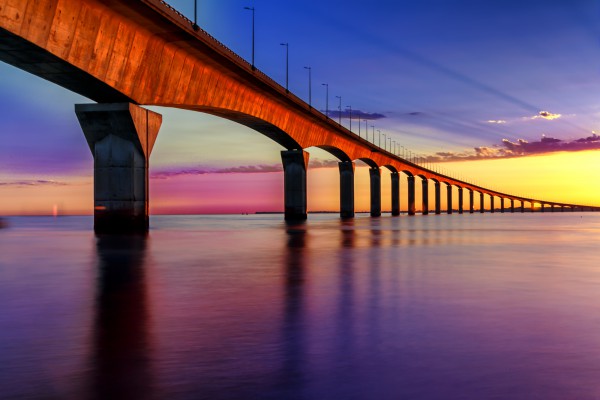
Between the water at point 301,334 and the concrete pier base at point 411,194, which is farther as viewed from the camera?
the concrete pier base at point 411,194

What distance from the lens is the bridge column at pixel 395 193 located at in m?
134

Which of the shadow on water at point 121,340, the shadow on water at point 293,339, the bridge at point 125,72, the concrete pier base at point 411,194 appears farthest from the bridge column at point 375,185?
the shadow on water at point 121,340

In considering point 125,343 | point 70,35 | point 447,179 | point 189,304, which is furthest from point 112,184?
point 447,179

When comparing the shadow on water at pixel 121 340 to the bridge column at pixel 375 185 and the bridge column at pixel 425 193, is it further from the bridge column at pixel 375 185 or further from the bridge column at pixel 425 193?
the bridge column at pixel 425 193

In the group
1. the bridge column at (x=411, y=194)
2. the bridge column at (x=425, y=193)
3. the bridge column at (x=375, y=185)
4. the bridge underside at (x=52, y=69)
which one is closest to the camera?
the bridge underside at (x=52, y=69)

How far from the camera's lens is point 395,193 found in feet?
443

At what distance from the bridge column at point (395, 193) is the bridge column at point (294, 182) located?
202 ft

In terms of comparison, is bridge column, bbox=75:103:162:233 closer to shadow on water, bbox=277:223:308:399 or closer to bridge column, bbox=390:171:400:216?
shadow on water, bbox=277:223:308:399

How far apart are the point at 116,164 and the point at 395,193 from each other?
103 m

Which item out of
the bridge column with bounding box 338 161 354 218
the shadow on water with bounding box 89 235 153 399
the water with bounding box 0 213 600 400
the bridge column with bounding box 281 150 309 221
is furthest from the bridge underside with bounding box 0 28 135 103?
the bridge column with bounding box 338 161 354 218

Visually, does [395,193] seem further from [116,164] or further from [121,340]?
[121,340]

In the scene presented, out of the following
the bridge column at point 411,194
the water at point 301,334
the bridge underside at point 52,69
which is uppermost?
the bridge underside at point 52,69

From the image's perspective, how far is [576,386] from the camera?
5.44 m

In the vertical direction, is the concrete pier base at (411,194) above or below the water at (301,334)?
above
